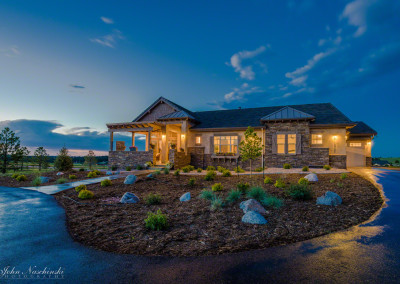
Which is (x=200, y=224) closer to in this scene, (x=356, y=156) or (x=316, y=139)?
(x=316, y=139)

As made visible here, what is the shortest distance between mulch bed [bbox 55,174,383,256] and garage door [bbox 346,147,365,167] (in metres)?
14.0

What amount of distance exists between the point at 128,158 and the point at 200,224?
574 inches

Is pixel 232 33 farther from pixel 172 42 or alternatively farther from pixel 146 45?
pixel 146 45

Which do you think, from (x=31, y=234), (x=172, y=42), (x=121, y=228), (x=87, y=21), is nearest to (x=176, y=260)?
(x=121, y=228)

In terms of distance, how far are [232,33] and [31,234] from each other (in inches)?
752

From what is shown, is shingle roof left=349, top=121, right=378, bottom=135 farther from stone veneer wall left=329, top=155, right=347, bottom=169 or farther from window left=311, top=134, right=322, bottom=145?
window left=311, top=134, right=322, bottom=145

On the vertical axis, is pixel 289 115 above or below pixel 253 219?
above

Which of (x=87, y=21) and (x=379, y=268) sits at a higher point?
(x=87, y=21)

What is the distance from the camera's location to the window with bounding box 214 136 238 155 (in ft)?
55.9

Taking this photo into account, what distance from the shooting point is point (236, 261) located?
2.79 meters

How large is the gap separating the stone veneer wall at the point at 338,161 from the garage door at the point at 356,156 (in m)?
4.68

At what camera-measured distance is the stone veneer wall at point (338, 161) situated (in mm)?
14742

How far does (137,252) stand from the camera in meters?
3.11

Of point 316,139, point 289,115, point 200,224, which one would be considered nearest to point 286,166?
point 316,139
